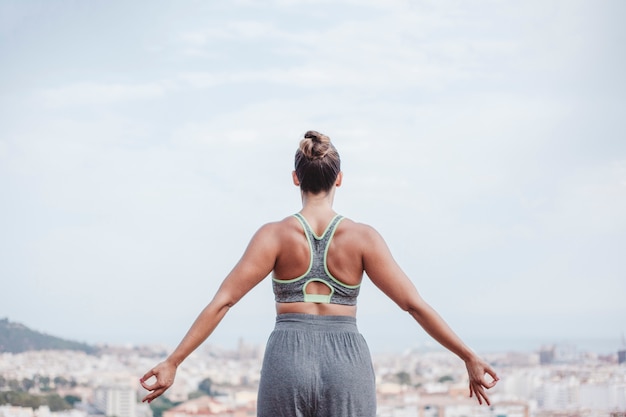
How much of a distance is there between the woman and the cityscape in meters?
34.9

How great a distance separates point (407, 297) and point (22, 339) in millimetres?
45275

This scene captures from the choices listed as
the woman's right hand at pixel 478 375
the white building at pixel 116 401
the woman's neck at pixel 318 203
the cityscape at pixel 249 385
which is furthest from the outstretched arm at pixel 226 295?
the white building at pixel 116 401

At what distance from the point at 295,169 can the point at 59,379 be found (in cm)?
4680

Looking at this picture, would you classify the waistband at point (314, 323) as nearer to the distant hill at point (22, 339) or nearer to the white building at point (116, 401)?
the distant hill at point (22, 339)

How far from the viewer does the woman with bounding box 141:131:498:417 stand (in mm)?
2748

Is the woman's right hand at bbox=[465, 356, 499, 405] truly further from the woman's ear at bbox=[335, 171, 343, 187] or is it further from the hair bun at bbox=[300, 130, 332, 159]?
the hair bun at bbox=[300, 130, 332, 159]

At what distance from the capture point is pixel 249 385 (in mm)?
52969

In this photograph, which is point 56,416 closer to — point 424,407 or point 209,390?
point 209,390

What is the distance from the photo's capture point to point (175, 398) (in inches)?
2019

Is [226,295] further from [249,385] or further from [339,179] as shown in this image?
[249,385]

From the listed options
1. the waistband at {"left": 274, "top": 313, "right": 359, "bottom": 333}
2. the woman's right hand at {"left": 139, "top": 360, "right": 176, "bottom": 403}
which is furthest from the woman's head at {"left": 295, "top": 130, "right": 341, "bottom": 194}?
the woman's right hand at {"left": 139, "top": 360, "right": 176, "bottom": 403}

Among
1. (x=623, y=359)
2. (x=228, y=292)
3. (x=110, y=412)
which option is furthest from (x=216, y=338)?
(x=228, y=292)

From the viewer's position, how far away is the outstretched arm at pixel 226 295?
9.35 ft

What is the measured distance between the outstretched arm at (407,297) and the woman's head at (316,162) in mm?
196
